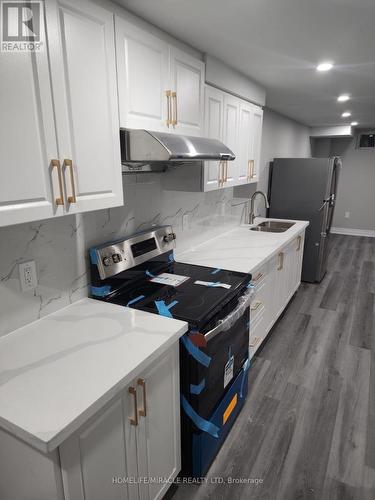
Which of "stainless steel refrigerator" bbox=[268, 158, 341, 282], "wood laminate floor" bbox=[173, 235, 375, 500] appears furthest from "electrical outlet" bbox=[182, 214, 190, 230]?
"stainless steel refrigerator" bbox=[268, 158, 341, 282]

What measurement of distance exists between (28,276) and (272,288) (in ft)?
6.54

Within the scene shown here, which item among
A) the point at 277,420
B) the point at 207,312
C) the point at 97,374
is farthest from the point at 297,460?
the point at 97,374

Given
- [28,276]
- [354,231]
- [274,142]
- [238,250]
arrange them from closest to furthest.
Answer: [28,276] → [238,250] → [274,142] → [354,231]

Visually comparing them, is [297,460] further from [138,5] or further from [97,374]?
[138,5]

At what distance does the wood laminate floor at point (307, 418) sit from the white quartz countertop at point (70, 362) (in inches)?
36.4

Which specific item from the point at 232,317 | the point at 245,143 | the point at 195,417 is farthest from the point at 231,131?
the point at 195,417

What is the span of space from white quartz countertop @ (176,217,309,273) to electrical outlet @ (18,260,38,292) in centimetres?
112

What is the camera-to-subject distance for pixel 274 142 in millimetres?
4555

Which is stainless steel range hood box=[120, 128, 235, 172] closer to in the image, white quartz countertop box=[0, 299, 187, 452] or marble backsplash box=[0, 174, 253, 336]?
marble backsplash box=[0, 174, 253, 336]

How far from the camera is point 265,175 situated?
14.3ft

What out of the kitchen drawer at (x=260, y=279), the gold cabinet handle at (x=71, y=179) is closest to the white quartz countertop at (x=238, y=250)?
the kitchen drawer at (x=260, y=279)

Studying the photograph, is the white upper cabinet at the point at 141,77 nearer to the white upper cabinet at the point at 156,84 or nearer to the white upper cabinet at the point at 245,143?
the white upper cabinet at the point at 156,84

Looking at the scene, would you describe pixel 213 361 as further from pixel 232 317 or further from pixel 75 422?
pixel 75 422

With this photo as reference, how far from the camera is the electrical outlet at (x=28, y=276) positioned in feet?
4.37
